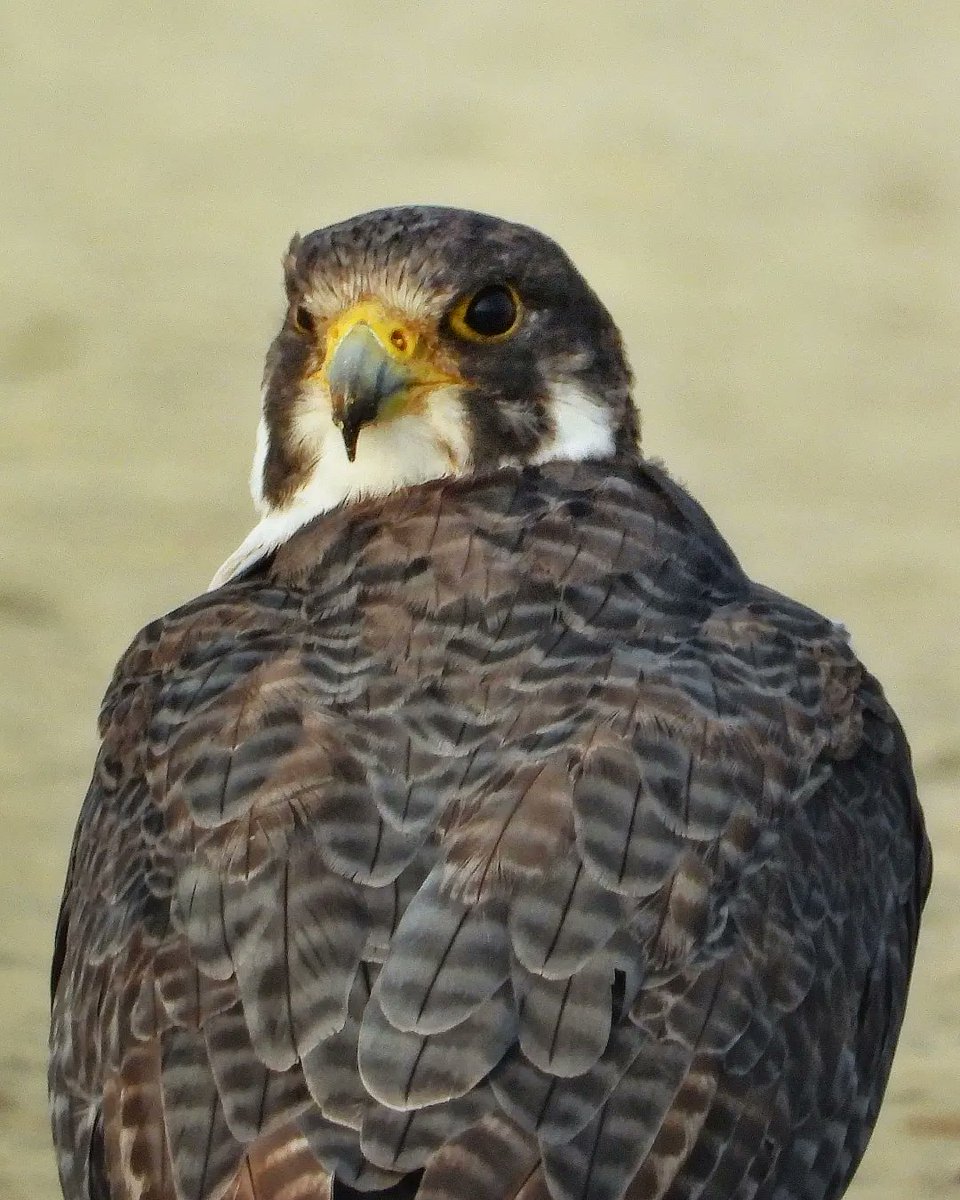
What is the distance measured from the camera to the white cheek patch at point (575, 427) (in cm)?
445

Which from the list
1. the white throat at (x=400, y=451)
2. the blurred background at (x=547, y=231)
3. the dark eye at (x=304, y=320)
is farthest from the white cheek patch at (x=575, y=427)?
the blurred background at (x=547, y=231)

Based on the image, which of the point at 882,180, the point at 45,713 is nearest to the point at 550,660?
the point at 45,713

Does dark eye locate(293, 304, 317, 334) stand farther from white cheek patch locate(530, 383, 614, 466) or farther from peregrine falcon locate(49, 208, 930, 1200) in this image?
white cheek patch locate(530, 383, 614, 466)

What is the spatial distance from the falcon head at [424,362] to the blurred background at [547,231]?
5.50 ft

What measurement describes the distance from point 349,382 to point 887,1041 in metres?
1.32

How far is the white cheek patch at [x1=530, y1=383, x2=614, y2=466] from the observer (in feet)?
14.6

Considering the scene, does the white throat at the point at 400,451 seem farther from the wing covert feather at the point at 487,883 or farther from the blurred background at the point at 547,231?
the blurred background at the point at 547,231

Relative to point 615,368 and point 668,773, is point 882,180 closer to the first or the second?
point 615,368

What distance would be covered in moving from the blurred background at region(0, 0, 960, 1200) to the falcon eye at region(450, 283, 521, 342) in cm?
194

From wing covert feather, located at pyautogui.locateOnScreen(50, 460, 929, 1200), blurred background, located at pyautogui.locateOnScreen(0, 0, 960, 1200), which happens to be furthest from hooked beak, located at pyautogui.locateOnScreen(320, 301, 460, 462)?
blurred background, located at pyautogui.locateOnScreen(0, 0, 960, 1200)

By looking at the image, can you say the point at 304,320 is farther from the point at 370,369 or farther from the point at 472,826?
the point at 472,826

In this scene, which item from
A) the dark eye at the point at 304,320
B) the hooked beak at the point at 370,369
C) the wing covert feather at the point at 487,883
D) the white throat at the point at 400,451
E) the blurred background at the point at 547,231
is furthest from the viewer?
the blurred background at the point at 547,231

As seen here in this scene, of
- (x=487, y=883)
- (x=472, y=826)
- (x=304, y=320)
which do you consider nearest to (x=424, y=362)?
(x=304, y=320)

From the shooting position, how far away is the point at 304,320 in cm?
449
